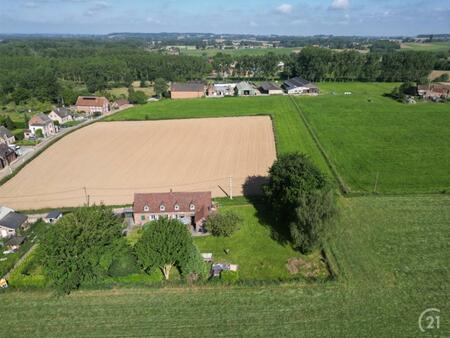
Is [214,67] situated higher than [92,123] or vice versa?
[214,67]

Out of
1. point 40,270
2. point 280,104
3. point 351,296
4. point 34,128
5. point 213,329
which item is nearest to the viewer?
point 213,329

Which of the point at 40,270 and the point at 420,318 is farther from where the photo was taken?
the point at 40,270

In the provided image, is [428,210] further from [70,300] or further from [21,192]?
[21,192]

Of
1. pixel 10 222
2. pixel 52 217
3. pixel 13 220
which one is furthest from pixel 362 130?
pixel 10 222

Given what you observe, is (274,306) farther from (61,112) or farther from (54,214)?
(61,112)

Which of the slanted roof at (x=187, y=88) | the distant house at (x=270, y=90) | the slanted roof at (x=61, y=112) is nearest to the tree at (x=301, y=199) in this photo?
the slanted roof at (x=61, y=112)

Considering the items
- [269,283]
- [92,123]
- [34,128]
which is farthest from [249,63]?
[269,283]

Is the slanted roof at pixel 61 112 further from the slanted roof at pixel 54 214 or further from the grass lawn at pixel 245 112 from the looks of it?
the slanted roof at pixel 54 214
